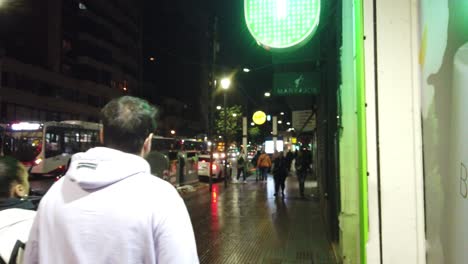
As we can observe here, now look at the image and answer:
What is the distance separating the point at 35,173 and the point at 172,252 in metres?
27.7

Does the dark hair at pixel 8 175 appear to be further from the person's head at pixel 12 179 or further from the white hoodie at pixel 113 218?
the white hoodie at pixel 113 218

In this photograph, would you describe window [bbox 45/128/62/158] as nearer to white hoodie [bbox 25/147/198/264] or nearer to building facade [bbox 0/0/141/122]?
building facade [bbox 0/0/141/122]

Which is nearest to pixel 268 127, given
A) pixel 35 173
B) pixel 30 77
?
pixel 30 77

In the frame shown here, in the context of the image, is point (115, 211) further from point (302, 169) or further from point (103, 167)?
point (302, 169)

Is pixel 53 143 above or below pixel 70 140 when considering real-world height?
below

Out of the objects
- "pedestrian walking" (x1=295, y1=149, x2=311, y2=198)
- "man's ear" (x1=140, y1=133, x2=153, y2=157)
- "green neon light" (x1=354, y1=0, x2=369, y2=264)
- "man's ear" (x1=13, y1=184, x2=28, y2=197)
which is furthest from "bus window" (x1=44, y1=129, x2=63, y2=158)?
"green neon light" (x1=354, y1=0, x2=369, y2=264)

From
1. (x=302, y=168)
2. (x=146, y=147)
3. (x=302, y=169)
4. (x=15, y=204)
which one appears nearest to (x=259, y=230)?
(x=302, y=169)

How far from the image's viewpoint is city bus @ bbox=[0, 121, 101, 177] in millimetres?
26891

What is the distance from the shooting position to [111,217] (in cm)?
185

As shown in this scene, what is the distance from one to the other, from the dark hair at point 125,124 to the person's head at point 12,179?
96cm

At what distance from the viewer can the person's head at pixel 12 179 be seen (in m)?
2.66

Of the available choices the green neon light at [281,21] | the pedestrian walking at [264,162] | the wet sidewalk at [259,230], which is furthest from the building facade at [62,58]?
the green neon light at [281,21]

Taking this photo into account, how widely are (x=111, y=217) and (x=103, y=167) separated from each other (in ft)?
0.68

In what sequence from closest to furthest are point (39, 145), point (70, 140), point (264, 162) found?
point (264, 162) < point (39, 145) < point (70, 140)
